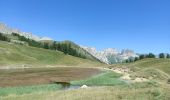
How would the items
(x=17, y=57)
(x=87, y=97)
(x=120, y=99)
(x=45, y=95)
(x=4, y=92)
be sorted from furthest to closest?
(x=17, y=57) < (x=4, y=92) < (x=45, y=95) < (x=87, y=97) < (x=120, y=99)

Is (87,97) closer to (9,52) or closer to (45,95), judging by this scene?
(45,95)

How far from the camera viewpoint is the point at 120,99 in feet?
105

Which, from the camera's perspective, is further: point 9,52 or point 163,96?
point 9,52

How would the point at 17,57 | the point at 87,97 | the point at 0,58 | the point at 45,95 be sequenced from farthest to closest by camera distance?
→ the point at 17,57, the point at 0,58, the point at 45,95, the point at 87,97

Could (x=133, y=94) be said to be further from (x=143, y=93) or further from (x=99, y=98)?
(x=99, y=98)

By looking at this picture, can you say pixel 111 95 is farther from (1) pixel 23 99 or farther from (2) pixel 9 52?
(2) pixel 9 52

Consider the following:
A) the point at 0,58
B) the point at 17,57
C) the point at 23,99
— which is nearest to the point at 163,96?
the point at 23,99

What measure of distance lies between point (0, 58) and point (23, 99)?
145099mm

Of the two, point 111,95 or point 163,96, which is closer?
point 163,96

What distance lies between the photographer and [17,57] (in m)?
196

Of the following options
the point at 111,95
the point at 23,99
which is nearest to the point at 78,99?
the point at 111,95

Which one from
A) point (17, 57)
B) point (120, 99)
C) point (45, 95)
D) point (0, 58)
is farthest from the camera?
point (17, 57)

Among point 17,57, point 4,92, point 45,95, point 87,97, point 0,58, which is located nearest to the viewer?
point 87,97

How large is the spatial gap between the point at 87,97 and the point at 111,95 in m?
2.38
